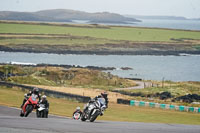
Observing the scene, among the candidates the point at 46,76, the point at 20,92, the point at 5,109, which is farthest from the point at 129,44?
the point at 5,109

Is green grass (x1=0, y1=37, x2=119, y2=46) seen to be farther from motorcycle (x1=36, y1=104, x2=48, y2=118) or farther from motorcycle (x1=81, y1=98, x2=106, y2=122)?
motorcycle (x1=81, y1=98, x2=106, y2=122)

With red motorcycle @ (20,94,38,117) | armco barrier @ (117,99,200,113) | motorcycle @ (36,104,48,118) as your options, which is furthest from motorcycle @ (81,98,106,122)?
armco barrier @ (117,99,200,113)

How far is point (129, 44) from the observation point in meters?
172

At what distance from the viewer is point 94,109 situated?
2252cm

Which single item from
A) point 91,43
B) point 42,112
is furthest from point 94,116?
point 91,43

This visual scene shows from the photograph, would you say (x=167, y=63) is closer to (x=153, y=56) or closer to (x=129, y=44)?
(x=153, y=56)

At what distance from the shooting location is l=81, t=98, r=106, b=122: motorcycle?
22.3 metres

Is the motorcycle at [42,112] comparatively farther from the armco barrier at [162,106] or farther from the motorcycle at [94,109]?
the armco barrier at [162,106]

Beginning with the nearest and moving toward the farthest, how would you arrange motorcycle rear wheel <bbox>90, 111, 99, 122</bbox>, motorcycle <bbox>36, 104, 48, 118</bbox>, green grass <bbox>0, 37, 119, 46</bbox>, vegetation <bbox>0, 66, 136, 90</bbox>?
motorcycle rear wheel <bbox>90, 111, 99, 122</bbox> < motorcycle <bbox>36, 104, 48, 118</bbox> < vegetation <bbox>0, 66, 136, 90</bbox> < green grass <bbox>0, 37, 119, 46</bbox>

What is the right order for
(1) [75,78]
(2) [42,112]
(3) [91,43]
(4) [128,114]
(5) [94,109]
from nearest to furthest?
(5) [94,109], (2) [42,112], (4) [128,114], (1) [75,78], (3) [91,43]

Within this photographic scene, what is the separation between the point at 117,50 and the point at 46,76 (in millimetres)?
91246

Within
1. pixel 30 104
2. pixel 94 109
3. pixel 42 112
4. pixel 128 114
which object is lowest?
pixel 128 114

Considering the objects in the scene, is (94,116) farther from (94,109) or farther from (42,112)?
(42,112)

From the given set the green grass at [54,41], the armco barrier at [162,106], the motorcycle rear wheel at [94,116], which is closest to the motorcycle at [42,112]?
the motorcycle rear wheel at [94,116]
